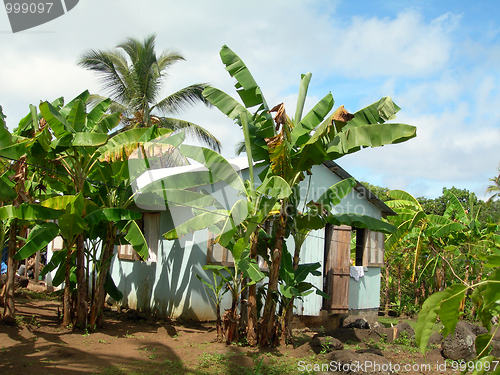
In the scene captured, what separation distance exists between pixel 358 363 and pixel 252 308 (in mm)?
2013

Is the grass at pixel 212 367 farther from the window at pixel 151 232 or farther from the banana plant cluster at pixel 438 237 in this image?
the banana plant cluster at pixel 438 237

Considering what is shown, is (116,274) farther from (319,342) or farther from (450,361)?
A: (450,361)

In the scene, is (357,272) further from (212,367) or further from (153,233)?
(212,367)

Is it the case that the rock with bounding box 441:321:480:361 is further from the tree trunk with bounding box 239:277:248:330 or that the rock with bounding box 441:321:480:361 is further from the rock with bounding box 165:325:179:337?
the rock with bounding box 165:325:179:337

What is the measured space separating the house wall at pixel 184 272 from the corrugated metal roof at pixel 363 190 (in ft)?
0.48

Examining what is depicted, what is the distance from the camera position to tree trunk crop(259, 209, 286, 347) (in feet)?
23.9

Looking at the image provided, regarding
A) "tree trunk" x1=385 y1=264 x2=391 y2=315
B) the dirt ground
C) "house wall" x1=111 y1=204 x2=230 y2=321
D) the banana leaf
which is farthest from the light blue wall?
the banana leaf

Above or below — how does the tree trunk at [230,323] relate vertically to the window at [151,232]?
below

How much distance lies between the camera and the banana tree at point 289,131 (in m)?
6.48

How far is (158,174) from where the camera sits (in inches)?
403

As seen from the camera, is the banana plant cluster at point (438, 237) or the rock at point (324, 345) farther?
the banana plant cluster at point (438, 237)

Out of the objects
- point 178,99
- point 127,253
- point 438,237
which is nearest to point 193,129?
point 178,99

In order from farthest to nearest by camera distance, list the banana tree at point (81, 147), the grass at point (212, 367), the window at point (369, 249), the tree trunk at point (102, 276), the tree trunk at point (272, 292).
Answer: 1. the window at point (369, 249)
2. the tree trunk at point (102, 276)
3. the tree trunk at point (272, 292)
4. the banana tree at point (81, 147)
5. the grass at point (212, 367)

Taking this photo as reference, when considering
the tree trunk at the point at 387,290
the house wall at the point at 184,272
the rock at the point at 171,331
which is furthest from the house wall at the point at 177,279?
the tree trunk at the point at 387,290
